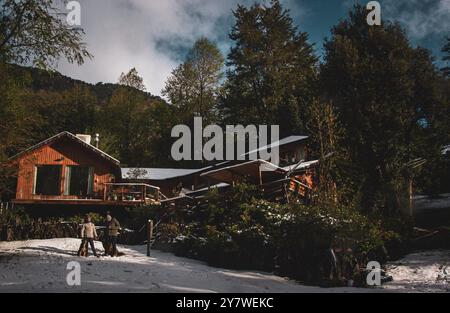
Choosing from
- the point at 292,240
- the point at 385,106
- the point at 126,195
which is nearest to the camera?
the point at 292,240

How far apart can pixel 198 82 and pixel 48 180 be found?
20142 millimetres

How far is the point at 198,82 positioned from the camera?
4294 cm

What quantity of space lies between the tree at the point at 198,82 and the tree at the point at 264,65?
2474 millimetres

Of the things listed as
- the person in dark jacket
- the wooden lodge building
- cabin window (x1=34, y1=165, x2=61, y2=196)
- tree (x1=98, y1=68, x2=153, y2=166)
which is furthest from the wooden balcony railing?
tree (x1=98, y1=68, x2=153, y2=166)

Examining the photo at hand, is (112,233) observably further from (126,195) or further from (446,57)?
(446,57)

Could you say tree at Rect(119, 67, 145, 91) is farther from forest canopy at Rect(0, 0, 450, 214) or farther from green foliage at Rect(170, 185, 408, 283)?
green foliage at Rect(170, 185, 408, 283)

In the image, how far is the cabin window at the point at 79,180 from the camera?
27.9 metres

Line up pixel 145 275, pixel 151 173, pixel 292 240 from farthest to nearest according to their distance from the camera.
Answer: pixel 151 173 → pixel 292 240 → pixel 145 275

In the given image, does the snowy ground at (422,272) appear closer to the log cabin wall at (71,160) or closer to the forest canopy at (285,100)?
the forest canopy at (285,100)

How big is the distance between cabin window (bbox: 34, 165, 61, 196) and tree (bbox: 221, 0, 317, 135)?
17677 mm

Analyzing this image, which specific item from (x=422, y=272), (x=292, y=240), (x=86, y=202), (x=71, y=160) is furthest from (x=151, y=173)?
(x=422, y=272)

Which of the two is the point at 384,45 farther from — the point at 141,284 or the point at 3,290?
the point at 3,290
